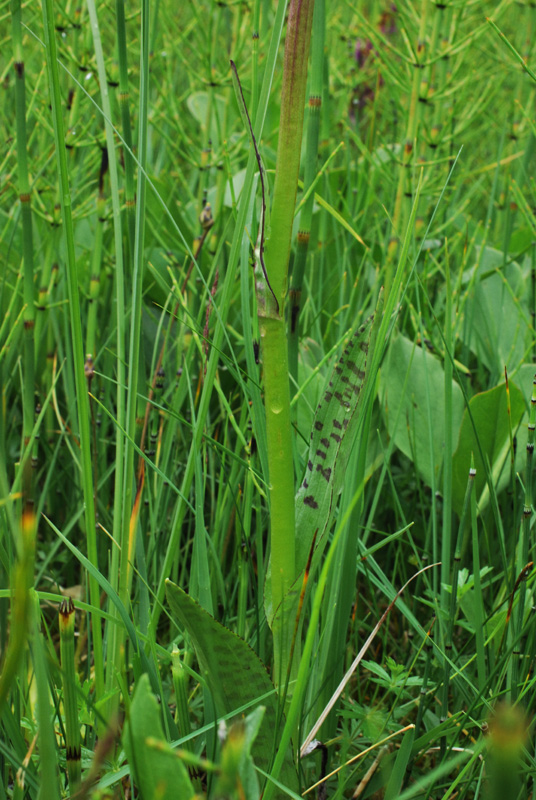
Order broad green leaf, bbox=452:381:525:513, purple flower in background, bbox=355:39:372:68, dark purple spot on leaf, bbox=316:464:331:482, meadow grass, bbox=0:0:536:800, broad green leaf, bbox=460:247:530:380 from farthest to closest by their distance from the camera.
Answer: purple flower in background, bbox=355:39:372:68 < broad green leaf, bbox=460:247:530:380 < broad green leaf, bbox=452:381:525:513 < dark purple spot on leaf, bbox=316:464:331:482 < meadow grass, bbox=0:0:536:800

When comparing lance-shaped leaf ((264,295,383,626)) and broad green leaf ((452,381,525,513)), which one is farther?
broad green leaf ((452,381,525,513))

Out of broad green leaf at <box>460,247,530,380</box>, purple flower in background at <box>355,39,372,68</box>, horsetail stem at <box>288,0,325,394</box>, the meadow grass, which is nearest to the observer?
the meadow grass

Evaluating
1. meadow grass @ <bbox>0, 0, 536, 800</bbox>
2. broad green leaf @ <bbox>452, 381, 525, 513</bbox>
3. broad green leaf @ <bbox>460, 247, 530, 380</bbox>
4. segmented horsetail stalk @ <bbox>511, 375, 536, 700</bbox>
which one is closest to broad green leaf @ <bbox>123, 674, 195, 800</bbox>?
meadow grass @ <bbox>0, 0, 536, 800</bbox>

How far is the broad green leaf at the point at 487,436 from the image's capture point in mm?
928

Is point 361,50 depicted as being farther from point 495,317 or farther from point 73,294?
point 73,294

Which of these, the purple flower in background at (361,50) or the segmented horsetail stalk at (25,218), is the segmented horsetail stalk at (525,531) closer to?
the segmented horsetail stalk at (25,218)

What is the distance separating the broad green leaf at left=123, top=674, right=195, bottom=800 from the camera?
38 cm

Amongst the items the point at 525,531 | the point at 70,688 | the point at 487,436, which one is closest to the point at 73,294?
the point at 70,688

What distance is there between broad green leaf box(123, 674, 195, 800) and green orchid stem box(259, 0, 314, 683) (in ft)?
0.61

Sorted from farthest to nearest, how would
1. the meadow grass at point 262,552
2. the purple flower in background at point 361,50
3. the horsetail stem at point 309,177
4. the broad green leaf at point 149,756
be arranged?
the purple flower in background at point 361,50
the horsetail stem at point 309,177
the meadow grass at point 262,552
the broad green leaf at point 149,756

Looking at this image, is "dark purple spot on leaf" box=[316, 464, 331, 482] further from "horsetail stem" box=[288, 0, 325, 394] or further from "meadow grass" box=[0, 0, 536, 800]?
"horsetail stem" box=[288, 0, 325, 394]

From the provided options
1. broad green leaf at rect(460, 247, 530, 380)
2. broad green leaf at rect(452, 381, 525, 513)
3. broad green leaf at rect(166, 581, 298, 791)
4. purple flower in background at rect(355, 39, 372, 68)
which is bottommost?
broad green leaf at rect(166, 581, 298, 791)

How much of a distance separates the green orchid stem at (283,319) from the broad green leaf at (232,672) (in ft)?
0.11

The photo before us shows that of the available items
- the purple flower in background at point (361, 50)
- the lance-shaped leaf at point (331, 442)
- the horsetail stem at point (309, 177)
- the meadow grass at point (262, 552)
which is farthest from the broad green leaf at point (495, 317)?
the purple flower in background at point (361, 50)
